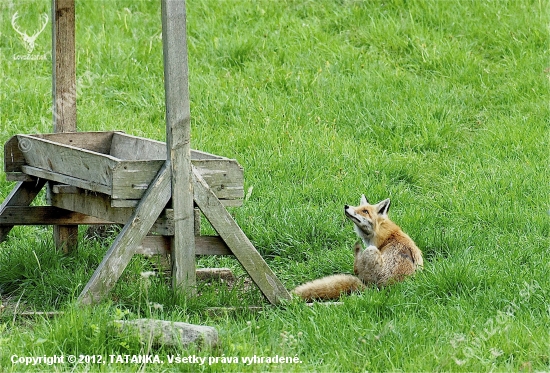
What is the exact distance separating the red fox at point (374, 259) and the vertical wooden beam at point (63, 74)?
1.99m

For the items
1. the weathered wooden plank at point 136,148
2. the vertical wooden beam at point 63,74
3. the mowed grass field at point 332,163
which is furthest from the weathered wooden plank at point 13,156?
the weathered wooden plank at point 136,148

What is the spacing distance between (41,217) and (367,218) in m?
2.53

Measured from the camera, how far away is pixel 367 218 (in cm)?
638

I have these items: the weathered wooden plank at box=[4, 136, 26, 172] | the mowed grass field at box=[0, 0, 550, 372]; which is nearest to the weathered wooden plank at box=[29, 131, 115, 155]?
the weathered wooden plank at box=[4, 136, 26, 172]

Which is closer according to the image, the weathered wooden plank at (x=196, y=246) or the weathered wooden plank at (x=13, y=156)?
the weathered wooden plank at (x=196, y=246)

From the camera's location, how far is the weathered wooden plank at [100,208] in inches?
213

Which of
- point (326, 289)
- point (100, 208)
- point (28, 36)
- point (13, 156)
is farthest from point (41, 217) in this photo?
point (28, 36)

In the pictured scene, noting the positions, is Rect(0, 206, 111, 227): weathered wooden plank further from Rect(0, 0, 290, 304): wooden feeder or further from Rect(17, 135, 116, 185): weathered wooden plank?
Rect(17, 135, 116, 185): weathered wooden plank

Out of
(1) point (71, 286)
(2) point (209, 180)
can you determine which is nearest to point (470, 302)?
(2) point (209, 180)

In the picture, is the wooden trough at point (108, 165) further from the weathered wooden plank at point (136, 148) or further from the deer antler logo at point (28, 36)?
the deer antler logo at point (28, 36)

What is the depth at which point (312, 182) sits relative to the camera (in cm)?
808

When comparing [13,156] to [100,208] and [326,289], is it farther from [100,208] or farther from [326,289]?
[326,289]

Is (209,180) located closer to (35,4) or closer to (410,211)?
(410,211)

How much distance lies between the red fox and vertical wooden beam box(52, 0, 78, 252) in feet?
6.53
